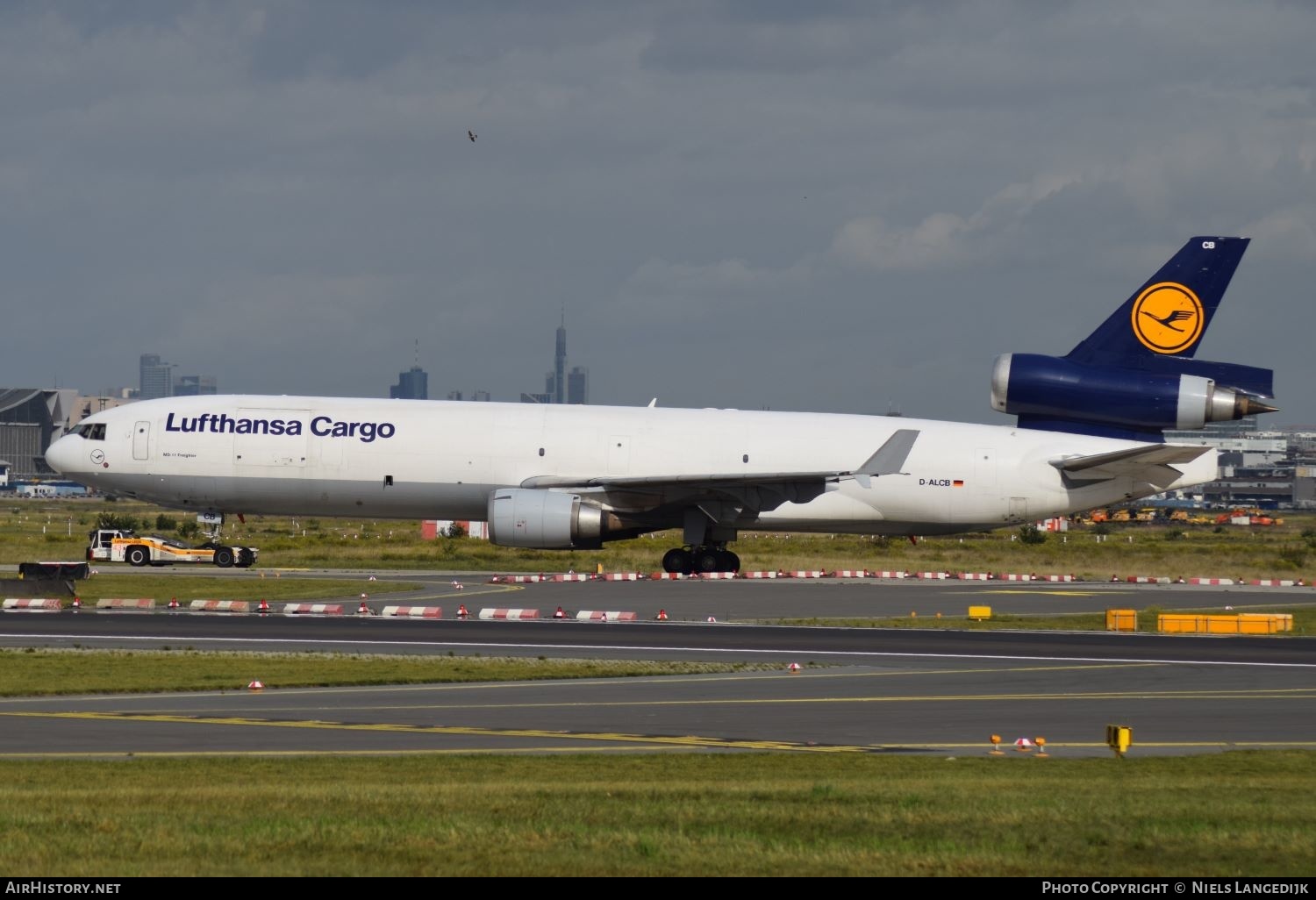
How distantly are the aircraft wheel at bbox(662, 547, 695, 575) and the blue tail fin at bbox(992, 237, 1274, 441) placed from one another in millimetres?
9918

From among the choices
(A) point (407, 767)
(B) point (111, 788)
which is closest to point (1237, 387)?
(A) point (407, 767)

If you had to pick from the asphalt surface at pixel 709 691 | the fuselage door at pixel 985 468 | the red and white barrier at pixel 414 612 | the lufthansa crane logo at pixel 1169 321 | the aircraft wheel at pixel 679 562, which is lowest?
the asphalt surface at pixel 709 691

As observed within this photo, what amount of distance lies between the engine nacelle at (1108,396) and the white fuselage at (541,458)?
2.49 ft

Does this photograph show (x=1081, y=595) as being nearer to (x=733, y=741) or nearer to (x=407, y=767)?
(x=733, y=741)

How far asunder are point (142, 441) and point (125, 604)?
10.6m

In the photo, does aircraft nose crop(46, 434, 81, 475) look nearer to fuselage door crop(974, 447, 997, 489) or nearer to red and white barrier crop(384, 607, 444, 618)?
red and white barrier crop(384, 607, 444, 618)

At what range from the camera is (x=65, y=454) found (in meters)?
43.9

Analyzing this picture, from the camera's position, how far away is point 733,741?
16203mm

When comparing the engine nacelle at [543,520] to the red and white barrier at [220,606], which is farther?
the engine nacelle at [543,520]

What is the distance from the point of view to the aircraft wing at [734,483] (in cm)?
3941

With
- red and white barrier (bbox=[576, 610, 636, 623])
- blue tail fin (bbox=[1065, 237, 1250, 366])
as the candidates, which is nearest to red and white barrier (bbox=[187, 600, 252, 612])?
red and white barrier (bbox=[576, 610, 636, 623])

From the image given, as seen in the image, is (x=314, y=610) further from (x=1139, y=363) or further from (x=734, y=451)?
(x=1139, y=363)

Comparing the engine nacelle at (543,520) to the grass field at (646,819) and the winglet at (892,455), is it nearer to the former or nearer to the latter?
the winglet at (892,455)

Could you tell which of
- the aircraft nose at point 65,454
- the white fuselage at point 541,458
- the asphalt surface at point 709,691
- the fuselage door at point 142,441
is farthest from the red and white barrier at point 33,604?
the aircraft nose at point 65,454
